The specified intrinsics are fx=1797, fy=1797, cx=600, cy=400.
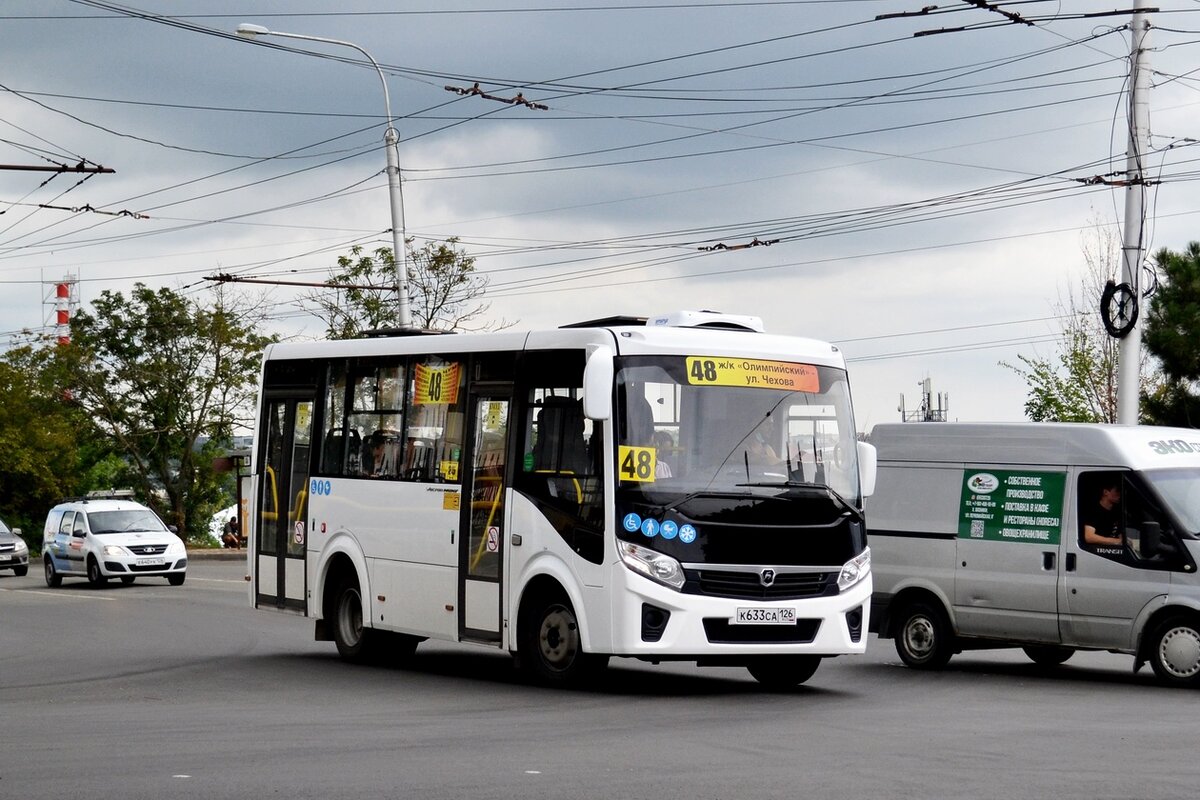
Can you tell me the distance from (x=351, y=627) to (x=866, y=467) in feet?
18.4

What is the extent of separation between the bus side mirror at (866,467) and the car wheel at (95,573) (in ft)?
81.4

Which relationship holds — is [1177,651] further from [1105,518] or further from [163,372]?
[163,372]

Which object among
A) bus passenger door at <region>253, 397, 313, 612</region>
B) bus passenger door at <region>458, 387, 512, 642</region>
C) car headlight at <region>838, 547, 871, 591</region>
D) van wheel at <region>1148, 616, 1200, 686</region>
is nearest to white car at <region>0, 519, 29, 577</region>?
bus passenger door at <region>253, 397, 313, 612</region>

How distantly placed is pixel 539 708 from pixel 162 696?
11.4 feet

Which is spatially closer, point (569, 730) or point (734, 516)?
point (569, 730)

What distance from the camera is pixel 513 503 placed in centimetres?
1493

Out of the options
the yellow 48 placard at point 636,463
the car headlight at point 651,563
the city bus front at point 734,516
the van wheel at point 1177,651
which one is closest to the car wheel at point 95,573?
the city bus front at point 734,516

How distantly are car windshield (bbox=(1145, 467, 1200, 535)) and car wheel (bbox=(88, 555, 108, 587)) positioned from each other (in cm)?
2546

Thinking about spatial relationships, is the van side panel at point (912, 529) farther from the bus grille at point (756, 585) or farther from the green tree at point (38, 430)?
the green tree at point (38, 430)

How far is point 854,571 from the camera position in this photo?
48.0 feet

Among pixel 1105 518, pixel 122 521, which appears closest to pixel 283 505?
pixel 1105 518

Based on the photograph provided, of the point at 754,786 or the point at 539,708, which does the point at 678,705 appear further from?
the point at 754,786

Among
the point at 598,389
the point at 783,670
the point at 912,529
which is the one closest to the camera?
the point at 598,389

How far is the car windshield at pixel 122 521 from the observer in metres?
37.1
